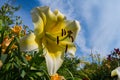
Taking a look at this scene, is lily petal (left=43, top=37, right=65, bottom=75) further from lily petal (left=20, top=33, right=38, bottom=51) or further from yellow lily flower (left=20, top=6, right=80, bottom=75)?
lily petal (left=20, top=33, right=38, bottom=51)

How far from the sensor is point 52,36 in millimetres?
2090

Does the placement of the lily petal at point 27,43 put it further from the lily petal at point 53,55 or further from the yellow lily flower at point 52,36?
the lily petal at point 53,55

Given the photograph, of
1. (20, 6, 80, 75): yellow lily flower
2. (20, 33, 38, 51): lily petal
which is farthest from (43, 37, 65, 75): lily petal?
(20, 33, 38, 51): lily petal

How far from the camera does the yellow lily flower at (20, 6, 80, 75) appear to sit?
1891 millimetres

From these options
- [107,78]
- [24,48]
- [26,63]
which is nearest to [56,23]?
[26,63]

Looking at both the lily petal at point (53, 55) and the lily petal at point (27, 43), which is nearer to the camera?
the lily petal at point (27, 43)

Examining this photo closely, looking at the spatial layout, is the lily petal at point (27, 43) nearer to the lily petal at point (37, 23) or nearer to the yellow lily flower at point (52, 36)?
the yellow lily flower at point (52, 36)

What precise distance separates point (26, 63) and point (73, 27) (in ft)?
1.08

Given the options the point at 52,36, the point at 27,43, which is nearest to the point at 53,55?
the point at 52,36

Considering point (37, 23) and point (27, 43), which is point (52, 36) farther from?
point (27, 43)

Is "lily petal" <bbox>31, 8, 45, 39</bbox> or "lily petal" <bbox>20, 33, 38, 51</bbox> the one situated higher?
"lily petal" <bbox>31, 8, 45, 39</bbox>

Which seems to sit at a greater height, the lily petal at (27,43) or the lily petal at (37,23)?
the lily petal at (37,23)

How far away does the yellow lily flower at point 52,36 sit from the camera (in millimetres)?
1891

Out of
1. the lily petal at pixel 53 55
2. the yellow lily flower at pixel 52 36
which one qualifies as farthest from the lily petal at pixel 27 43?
the lily petal at pixel 53 55
